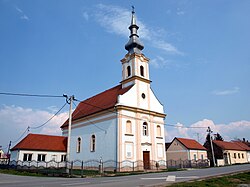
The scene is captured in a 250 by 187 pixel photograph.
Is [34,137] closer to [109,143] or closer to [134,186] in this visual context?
[109,143]

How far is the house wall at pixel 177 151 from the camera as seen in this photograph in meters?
45.6

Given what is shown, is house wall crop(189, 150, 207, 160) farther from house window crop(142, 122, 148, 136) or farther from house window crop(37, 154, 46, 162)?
house window crop(37, 154, 46, 162)

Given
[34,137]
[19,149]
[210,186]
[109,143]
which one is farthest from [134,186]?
[34,137]

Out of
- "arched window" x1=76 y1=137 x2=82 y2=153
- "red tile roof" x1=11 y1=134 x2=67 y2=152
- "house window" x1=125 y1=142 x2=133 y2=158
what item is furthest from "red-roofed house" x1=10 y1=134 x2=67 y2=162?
"house window" x1=125 y1=142 x2=133 y2=158

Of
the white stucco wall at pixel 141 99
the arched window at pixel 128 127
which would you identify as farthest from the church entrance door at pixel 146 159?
the white stucco wall at pixel 141 99

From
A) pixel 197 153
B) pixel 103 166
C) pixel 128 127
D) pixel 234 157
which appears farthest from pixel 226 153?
pixel 103 166

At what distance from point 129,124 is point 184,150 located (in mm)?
21671

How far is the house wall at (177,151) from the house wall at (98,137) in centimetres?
2193

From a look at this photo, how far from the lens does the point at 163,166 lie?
3116 centimetres

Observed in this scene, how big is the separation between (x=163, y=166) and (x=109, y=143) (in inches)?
336

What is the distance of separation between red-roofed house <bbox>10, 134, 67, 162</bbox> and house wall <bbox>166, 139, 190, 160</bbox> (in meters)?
22.5

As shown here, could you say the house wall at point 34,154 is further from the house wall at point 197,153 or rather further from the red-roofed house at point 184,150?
the house wall at point 197,153

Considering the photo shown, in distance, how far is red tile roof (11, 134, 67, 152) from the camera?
120ft

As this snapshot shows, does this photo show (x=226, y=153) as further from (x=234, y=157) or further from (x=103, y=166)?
(x=103, y=166)
